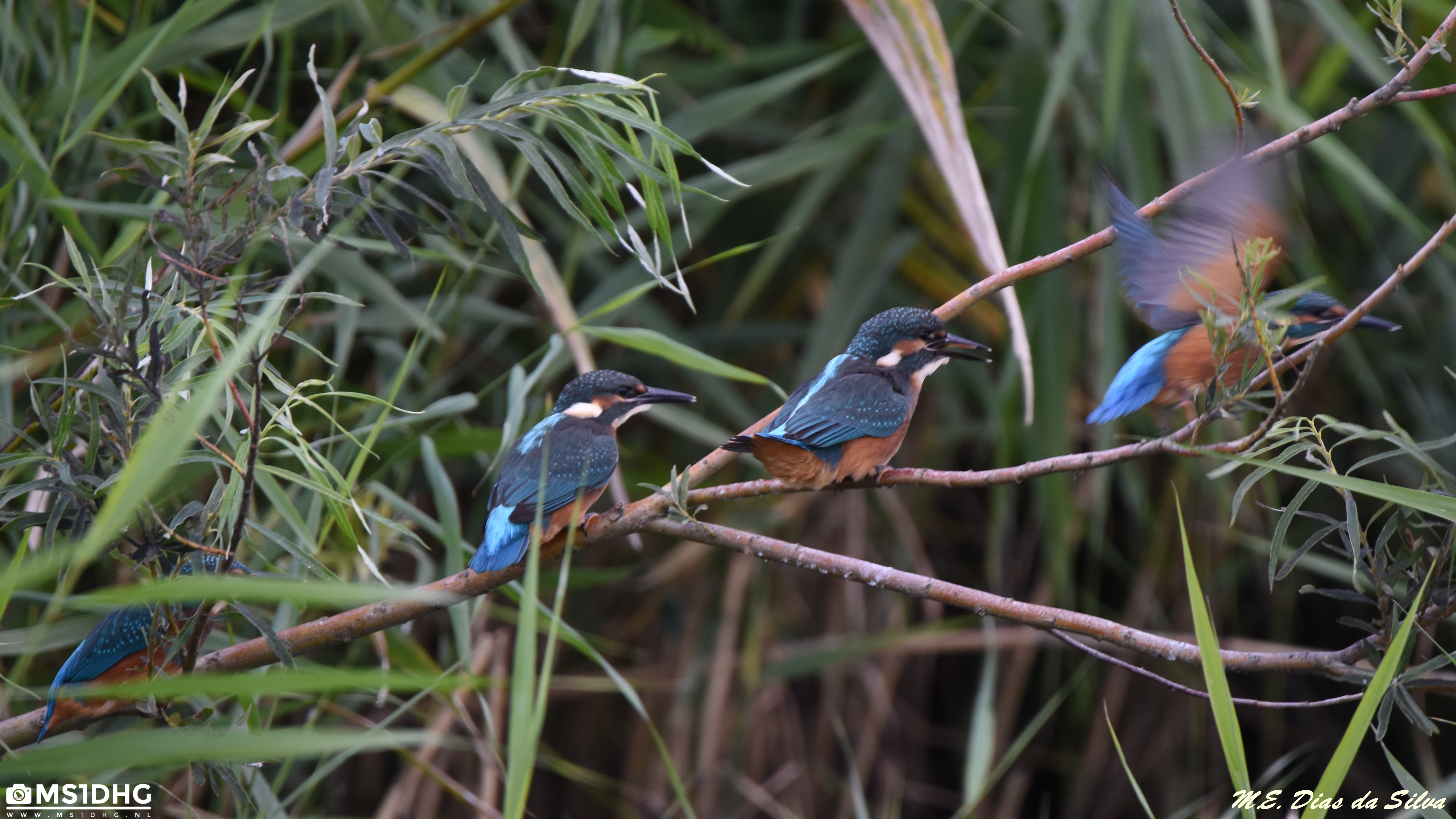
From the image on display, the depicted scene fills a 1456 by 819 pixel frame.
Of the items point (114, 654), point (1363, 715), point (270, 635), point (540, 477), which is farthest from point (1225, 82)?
point (114, 654)

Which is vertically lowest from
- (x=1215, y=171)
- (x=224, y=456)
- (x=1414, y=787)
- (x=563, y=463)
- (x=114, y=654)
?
(x=1414, y=787)

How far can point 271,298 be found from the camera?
1209 mm

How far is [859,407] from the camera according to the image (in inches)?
67.3

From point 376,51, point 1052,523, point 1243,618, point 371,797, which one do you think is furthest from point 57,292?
point 1243,618

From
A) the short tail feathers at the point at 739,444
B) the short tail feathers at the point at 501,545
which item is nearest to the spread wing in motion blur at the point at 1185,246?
the short tail feathers at the point at 739,444

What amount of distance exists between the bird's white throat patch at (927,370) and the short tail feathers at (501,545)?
73cm

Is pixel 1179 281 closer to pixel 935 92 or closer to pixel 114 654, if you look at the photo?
pixel 935 92

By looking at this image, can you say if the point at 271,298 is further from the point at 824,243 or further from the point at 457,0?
the point at 824,243

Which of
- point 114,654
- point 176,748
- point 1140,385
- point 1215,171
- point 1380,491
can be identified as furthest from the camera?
point 1140,385

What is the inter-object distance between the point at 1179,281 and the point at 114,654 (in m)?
1.63

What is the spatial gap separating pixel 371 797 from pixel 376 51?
2.02 m

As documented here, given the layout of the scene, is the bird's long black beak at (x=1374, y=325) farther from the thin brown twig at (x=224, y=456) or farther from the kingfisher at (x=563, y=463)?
the thin brown twig at (x=224, y=456)

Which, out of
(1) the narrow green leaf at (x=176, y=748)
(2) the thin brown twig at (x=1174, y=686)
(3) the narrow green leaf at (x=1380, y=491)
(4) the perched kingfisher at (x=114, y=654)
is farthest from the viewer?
(4) the perched kingfisher at (x=114, y=654)

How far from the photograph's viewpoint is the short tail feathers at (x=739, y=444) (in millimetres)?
1397
